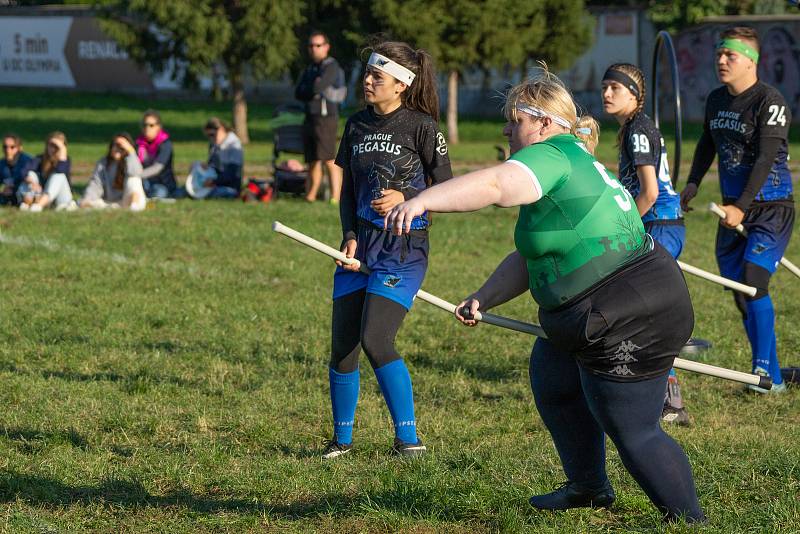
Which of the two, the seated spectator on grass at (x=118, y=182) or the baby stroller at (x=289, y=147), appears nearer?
the seated spectator on grass at (x=118, y=182)

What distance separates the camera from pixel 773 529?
4.50m

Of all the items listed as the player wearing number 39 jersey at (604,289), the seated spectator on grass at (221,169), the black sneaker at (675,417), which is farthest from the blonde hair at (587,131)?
the seated spectator on grass at (221,169)

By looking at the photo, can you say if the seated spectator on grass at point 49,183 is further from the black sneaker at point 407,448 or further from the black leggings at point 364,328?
the black sneaker at point 407,448

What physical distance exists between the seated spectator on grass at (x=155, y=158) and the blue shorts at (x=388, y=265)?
10862mm

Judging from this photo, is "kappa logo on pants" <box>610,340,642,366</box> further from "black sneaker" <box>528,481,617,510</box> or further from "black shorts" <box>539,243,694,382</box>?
"black sneaker" <box>528,481,617,510</box>

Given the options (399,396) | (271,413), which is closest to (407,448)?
(399,396)

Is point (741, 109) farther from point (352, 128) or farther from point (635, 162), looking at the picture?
point (352, 128)

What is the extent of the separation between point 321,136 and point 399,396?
1054 cm

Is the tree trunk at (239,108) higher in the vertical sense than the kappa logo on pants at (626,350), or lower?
lower

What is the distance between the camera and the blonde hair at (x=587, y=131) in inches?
170

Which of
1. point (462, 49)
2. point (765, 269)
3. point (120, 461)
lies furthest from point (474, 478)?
point (462, 49)

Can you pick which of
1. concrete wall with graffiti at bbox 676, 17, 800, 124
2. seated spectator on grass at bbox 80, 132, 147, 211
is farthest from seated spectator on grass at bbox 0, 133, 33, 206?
concrete wall with graffiti at bbox 676, 17, 800, 124

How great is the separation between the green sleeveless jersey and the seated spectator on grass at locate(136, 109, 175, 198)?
41.4 feet

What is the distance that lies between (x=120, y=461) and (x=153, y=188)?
36.0 feet
